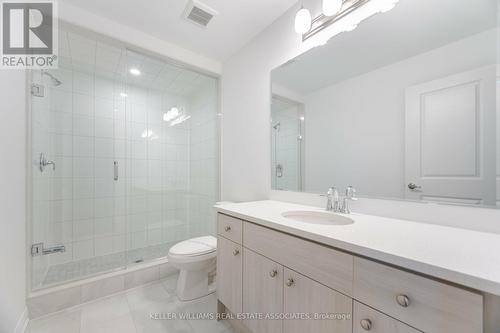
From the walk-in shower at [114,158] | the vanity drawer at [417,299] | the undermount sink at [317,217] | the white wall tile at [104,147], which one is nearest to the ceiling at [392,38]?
the undermount sink at [317,217]

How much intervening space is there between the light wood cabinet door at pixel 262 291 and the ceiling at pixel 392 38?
124 cm

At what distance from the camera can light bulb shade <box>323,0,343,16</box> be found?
1.24 m

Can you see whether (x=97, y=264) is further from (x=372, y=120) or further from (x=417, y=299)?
(x=372, y=120)

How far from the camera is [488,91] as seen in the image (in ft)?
2.77

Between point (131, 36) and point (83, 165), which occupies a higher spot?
point (131, 36)

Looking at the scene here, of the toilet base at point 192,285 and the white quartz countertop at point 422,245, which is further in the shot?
the toilet base at point 192,285

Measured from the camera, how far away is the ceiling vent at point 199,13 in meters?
1.55

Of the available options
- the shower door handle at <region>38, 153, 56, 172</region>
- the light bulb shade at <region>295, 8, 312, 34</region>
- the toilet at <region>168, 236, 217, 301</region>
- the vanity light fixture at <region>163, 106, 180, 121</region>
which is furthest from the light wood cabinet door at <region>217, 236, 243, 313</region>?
the vanity light fixture at <region>163, 106, 180, 121</region>

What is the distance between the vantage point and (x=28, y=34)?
1520 mm

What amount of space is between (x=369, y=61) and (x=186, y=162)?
238cm

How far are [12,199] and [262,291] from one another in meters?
1.60

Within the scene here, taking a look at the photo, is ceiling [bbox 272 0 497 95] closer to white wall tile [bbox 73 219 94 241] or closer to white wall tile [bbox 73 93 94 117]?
white wall tile [bbox 73 93 94 117]

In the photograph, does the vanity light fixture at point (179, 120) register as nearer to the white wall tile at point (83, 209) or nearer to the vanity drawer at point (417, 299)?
the white wall tile at point (83, 209)

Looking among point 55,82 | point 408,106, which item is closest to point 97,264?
point 55,82
